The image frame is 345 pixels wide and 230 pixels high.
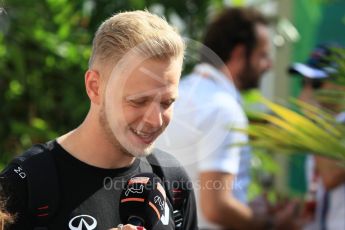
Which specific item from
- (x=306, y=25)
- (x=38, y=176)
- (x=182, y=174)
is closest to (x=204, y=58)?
(x=182, y=174)

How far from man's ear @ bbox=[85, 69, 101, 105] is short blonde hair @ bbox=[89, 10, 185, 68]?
41mm

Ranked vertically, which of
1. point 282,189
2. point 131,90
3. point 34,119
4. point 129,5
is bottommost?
point 282,189

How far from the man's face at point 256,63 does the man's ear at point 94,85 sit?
1.88 meters

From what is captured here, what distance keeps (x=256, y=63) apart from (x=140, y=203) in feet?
6.91

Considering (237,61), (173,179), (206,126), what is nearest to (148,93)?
(173,179)

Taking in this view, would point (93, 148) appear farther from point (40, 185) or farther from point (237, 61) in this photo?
point (237, 61)

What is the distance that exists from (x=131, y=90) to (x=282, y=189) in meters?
4.32

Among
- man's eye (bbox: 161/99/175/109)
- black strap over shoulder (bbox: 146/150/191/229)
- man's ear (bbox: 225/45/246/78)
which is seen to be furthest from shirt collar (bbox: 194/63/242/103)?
man's eye (bbox: 161/99/175/109)

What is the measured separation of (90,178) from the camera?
223 centimetres

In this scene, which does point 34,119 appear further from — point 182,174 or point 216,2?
point 182,174

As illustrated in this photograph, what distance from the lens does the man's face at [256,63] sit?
13.4 ft

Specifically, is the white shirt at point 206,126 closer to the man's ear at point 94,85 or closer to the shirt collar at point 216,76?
the shirt collar at point 216,76

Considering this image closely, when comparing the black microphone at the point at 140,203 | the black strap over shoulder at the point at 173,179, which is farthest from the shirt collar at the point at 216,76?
the black microphone at the point at 140,203

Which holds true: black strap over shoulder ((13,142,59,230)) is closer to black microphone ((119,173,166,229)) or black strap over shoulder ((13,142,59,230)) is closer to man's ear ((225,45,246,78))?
black microphone ((119,173,166,229))
